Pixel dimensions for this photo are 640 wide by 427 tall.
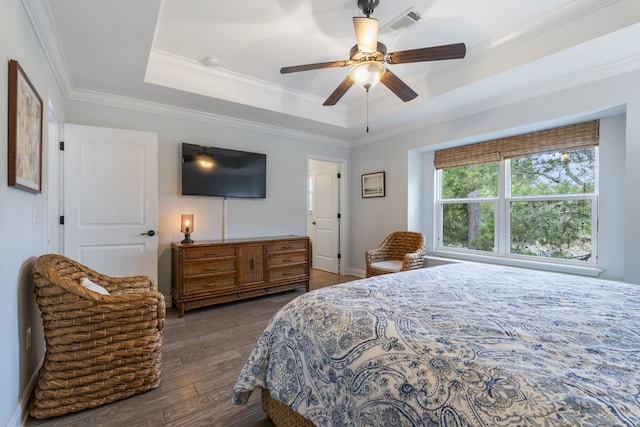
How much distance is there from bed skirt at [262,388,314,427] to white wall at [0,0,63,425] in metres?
1.17

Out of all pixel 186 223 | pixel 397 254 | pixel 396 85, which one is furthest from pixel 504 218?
pixel 186 223

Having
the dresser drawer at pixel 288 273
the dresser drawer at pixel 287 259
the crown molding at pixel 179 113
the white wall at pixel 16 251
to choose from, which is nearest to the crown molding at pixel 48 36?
the white wall at pixel 16 251

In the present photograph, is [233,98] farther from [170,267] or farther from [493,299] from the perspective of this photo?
[493,299]

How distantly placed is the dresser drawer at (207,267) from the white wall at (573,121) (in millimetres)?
2397

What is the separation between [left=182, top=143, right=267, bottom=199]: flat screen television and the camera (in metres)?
3.57

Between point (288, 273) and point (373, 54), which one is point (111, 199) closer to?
point (288, 273)

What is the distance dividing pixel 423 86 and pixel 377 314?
291 cm

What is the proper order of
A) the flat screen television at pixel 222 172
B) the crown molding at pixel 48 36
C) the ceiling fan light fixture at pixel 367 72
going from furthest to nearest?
the flat screen television at pixel 222 172 < the ceiling fan light fixture at pixel 367 72 < the crown molding at pixel 48 36

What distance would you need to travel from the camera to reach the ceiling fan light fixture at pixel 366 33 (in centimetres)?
184

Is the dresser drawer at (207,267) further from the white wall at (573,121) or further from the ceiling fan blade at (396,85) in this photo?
the ceiling fan blade at (396,85)

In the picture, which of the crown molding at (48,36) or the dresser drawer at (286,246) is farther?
the dresser drawer at (286,246)

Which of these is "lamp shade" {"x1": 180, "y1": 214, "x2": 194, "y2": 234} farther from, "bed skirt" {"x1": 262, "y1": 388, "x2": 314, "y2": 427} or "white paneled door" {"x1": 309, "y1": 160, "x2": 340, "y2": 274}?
"white paneled door" {"x1": 309, "y1": 160, "x2": 340, "y2": 274}

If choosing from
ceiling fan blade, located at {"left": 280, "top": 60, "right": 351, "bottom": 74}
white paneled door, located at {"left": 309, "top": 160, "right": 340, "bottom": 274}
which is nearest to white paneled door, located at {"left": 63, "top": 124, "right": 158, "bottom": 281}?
ceiling fan blade, located at {"left": 280, "top": 60, "right": 351, "bottom": 74}

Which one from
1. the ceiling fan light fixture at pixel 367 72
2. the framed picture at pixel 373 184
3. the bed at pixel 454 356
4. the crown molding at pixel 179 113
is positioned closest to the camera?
the bed at pixel 454 356
